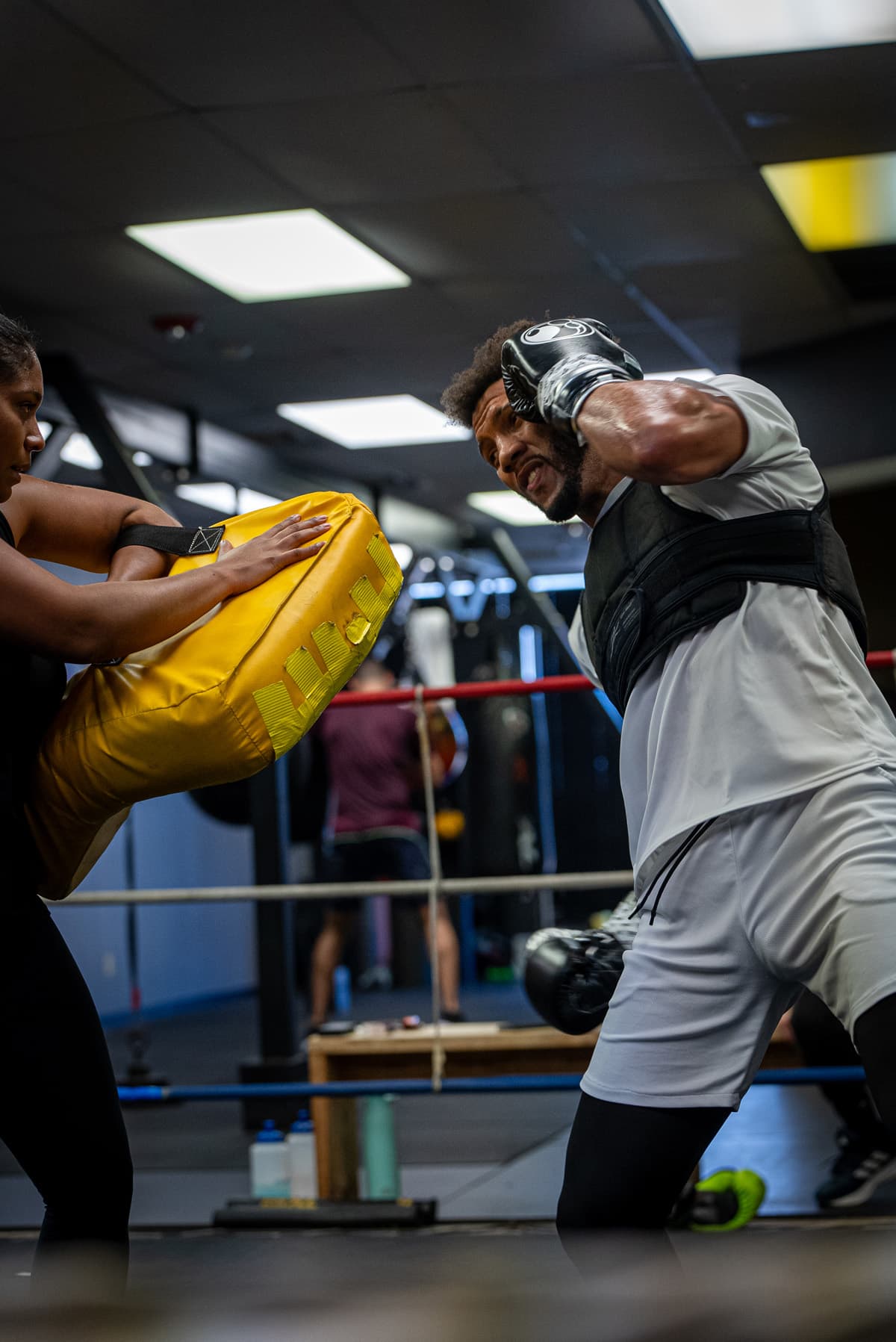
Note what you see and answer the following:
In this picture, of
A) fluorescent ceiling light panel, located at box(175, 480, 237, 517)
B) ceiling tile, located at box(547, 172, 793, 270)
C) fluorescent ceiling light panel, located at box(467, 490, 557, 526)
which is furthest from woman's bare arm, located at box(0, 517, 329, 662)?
fluorescent ceiling light panel, located at box(467, 490, 557, 526)

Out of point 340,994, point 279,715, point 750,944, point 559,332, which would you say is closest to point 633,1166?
point 750,944

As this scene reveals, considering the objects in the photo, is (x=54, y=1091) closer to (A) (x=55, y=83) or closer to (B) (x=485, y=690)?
(B) (x=485, y=690)

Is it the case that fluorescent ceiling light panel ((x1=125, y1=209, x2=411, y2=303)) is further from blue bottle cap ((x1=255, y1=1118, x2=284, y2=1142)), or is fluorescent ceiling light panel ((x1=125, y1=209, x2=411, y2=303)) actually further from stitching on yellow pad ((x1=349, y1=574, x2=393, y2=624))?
stitching on yellow pad ((x1=349, y1=574, x2=393, y2=624))

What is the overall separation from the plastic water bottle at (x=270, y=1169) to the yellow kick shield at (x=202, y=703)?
7.06 ft

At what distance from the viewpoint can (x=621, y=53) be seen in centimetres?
402

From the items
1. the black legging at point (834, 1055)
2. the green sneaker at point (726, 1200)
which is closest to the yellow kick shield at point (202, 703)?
the green sneaker at point (726, 1200)

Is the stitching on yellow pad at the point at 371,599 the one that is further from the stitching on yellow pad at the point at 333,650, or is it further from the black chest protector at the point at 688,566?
the black chest protector at the point at 688,566

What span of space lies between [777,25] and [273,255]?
2127 millimetres

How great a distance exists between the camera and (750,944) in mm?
1530

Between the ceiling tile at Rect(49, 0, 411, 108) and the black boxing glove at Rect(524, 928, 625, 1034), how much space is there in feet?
8.93

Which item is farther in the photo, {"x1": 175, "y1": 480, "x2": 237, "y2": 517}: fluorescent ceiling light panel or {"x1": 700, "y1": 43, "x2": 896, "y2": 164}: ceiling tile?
{"x1": 175, "y1": 480, "x2": 237, "y2": 517}: fluorescent ceiling light panel

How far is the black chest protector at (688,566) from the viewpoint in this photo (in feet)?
5.22

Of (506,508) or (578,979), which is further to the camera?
(506,508)

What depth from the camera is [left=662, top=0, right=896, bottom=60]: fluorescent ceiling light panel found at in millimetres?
3822
